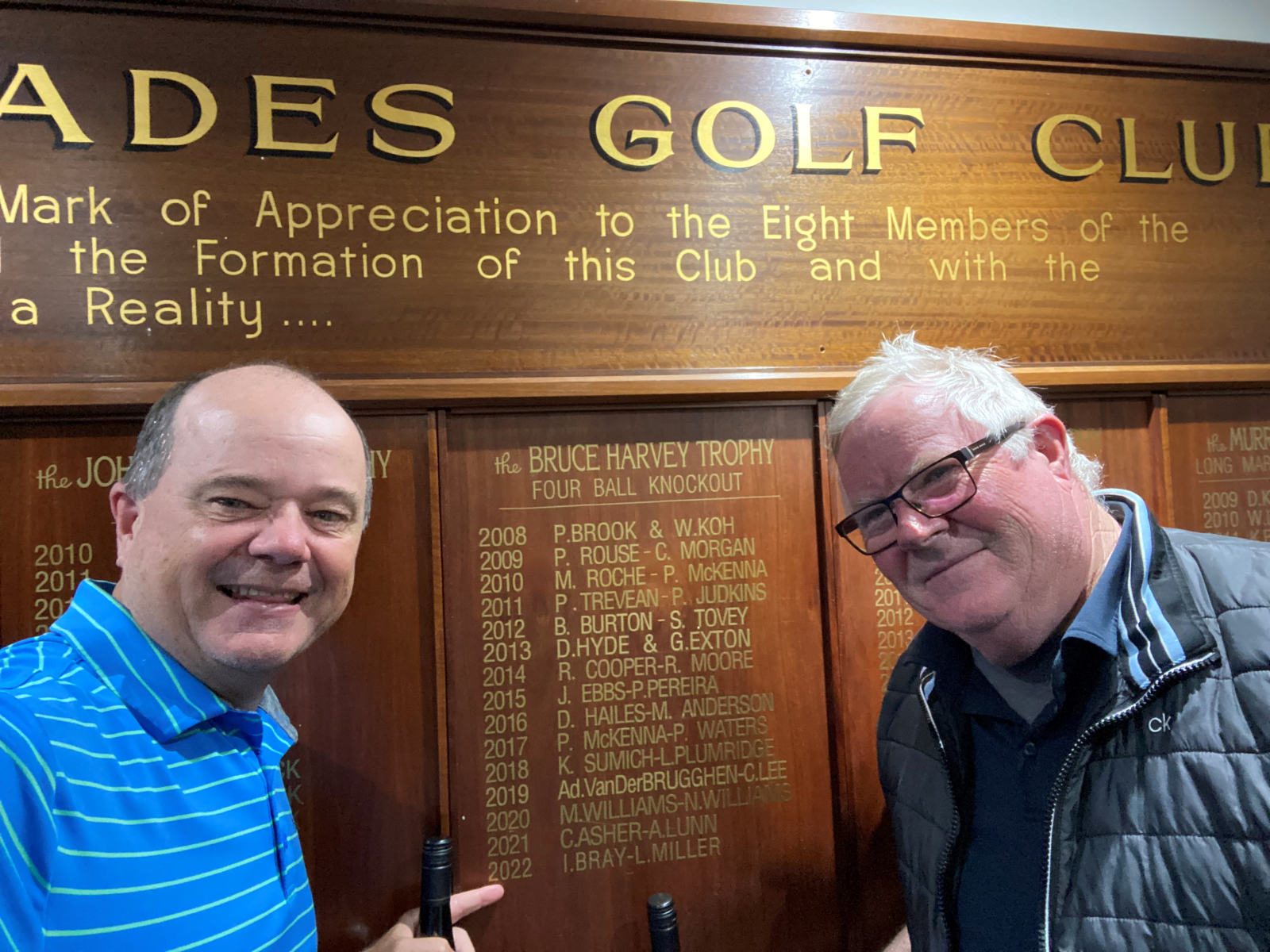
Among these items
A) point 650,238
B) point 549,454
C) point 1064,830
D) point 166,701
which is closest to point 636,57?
point 650,238

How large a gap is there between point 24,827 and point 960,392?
5.11ft

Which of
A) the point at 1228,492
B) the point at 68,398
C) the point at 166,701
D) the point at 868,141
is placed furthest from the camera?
the point at 1228,492

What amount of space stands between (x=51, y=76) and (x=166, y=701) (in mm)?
1520

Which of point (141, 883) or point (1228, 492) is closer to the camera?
point (141, 883)

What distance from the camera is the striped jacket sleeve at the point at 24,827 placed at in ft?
2.96

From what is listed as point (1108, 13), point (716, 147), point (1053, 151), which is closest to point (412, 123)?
point (716, 147)

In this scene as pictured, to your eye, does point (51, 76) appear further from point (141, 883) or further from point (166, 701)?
point (141, 883)

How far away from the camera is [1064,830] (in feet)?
3.73

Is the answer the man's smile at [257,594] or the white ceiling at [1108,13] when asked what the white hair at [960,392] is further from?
the white ceiling at [1108,13]

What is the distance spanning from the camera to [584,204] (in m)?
1.83

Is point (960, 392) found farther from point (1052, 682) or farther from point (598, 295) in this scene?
point (598, 295)

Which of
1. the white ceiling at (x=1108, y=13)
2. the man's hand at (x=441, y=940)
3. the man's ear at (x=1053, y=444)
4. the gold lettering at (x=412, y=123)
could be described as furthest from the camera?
the white ceiling at (x=1108, y=13)

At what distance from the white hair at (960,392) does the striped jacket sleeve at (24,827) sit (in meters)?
1.36

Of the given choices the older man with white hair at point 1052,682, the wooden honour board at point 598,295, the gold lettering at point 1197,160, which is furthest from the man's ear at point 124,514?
the gold lettering at point 1197,160
